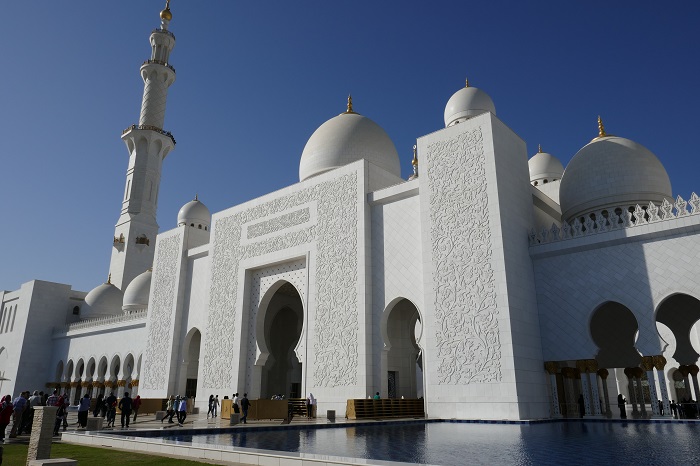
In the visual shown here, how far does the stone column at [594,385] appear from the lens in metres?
8.78

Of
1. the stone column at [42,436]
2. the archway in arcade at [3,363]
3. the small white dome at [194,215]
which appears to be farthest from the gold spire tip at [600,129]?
the archway in arcade at [3,363]

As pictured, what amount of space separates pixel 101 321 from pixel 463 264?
15.1 m

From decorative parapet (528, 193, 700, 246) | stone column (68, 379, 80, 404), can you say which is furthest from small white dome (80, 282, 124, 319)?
decorative parapet (528, 193, 700, 246)

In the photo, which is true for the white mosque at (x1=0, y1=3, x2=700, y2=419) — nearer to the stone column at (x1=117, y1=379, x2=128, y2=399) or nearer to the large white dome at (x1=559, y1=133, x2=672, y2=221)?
the large white dome at (x1=559, y1=133, x2=672, y2=221)

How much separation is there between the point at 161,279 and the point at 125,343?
144 inches

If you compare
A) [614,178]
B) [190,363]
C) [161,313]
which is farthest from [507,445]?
[161,313]

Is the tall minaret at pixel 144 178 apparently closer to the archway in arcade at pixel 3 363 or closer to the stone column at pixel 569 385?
the archway in arcade at pixel 3 363

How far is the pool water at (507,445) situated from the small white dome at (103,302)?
1619 cm

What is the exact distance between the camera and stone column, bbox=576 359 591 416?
884cm

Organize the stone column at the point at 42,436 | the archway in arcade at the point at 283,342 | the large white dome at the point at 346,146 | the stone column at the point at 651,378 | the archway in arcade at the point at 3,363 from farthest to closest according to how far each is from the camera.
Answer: the archway in arcade at the point at 3,363 < the archway in arcade at the point at 283,342 < the large white dome at the point at 346,146 < the stone column at the point at 651,378 < the stone column at the point at 42,436

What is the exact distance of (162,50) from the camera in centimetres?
2317

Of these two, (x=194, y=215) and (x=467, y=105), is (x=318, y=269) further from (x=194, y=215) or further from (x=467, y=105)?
(x=194, y=215)

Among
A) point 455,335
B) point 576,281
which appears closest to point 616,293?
point 576,281

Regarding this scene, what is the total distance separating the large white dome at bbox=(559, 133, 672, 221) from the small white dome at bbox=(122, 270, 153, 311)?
49.1 ft
